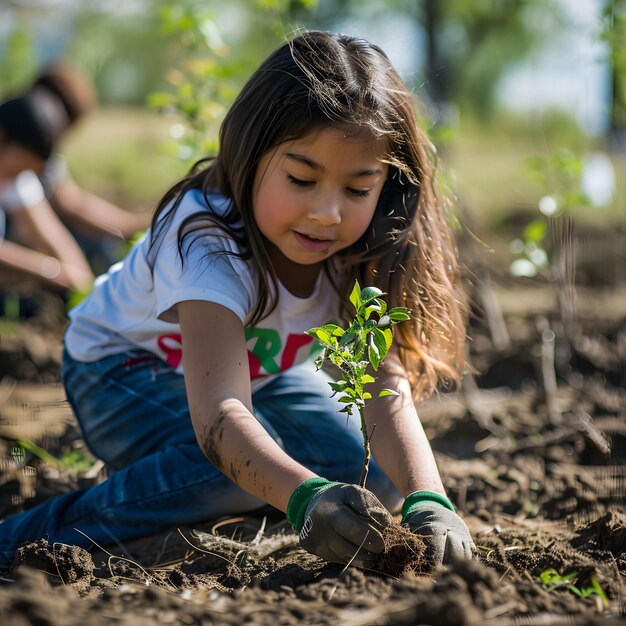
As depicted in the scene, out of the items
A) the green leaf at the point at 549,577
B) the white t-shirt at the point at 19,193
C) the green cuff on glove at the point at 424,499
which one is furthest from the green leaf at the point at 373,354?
the white t-shirt at the point at 19,193

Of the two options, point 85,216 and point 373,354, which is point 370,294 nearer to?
point 373,354

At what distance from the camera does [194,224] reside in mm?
2020

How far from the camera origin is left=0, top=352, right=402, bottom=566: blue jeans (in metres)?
2.14

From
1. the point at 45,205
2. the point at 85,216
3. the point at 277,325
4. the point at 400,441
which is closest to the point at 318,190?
the point at 277,325

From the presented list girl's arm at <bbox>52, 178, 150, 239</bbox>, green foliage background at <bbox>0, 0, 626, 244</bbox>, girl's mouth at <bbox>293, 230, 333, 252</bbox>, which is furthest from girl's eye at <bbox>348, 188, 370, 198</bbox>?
girl's arm at <bbox>52, 178, 150, 239</bbox>

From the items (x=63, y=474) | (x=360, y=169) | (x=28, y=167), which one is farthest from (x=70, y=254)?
(x=360, y=169)

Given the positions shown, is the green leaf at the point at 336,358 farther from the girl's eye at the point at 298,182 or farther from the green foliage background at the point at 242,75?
the green foliage background at the point at 242,75

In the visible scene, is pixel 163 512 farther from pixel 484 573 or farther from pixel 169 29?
pixel 169 29

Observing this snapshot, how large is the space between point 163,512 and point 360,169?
0.96m

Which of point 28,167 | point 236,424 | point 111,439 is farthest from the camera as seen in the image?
point 28,167

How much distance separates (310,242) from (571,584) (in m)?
0.88

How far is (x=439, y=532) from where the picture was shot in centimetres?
168

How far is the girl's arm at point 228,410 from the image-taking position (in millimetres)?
1725

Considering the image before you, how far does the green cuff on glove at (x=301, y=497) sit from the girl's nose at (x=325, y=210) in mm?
556
